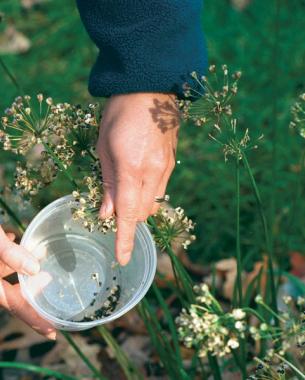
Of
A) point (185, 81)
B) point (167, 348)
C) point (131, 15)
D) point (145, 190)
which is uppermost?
point (131, 15)

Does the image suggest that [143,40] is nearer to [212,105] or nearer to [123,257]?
[212,105]

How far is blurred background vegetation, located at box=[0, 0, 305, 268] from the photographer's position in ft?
9.57

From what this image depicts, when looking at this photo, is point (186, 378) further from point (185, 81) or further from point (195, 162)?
point (195, 162)

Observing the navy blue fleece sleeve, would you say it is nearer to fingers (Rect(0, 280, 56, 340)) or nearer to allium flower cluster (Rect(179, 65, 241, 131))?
allium flower cluster (Rect(179, 65, 241, 131))

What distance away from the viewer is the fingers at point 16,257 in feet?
5.59

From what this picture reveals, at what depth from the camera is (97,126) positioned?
171 centimetres

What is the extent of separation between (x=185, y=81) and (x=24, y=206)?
0.54m

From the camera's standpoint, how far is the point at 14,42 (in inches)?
152

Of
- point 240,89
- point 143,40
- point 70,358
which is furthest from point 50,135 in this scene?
point 240,89

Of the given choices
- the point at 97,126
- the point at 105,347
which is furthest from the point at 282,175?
the point at 97,126

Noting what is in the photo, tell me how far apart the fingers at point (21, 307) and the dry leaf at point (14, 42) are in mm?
2155

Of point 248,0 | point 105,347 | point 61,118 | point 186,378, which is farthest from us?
point 248,0

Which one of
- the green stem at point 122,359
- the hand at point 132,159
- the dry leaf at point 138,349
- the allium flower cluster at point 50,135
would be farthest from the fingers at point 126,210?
the dry leaf at point 138,349

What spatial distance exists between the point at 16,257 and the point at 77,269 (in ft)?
1.56
